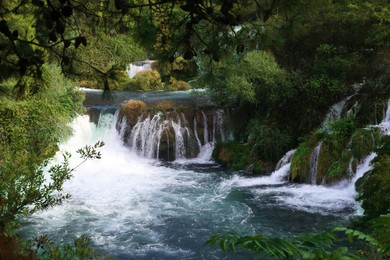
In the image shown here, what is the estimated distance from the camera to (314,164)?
1304 centimetres

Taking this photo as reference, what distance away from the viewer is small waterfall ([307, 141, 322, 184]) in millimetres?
12973

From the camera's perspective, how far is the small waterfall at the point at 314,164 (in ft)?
42.6

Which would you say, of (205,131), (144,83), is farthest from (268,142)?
(144,83)

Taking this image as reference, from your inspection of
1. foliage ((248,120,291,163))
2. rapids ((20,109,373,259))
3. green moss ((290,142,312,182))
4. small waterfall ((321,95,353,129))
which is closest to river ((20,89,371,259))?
rapids ((20,109,373,259))

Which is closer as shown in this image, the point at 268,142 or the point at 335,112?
the point at 268,142

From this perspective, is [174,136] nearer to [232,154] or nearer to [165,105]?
[165,105]

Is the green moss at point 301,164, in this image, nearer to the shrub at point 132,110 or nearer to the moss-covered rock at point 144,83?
the shrub at point 132,110

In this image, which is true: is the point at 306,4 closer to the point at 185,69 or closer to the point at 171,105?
the point at 185,69

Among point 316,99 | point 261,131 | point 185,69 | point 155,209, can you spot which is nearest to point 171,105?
point 261,131

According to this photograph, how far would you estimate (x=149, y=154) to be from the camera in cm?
1703

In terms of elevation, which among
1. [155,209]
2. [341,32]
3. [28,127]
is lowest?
[155,209]

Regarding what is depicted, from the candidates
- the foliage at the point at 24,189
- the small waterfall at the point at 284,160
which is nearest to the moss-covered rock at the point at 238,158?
the small waterfall at the point at 284,160

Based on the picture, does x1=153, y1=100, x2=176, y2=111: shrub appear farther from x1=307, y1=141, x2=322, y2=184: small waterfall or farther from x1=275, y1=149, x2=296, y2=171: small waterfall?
x1=307, y1=141, x2=322, y2=184: small waterfall

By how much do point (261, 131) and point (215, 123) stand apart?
2.62 m
